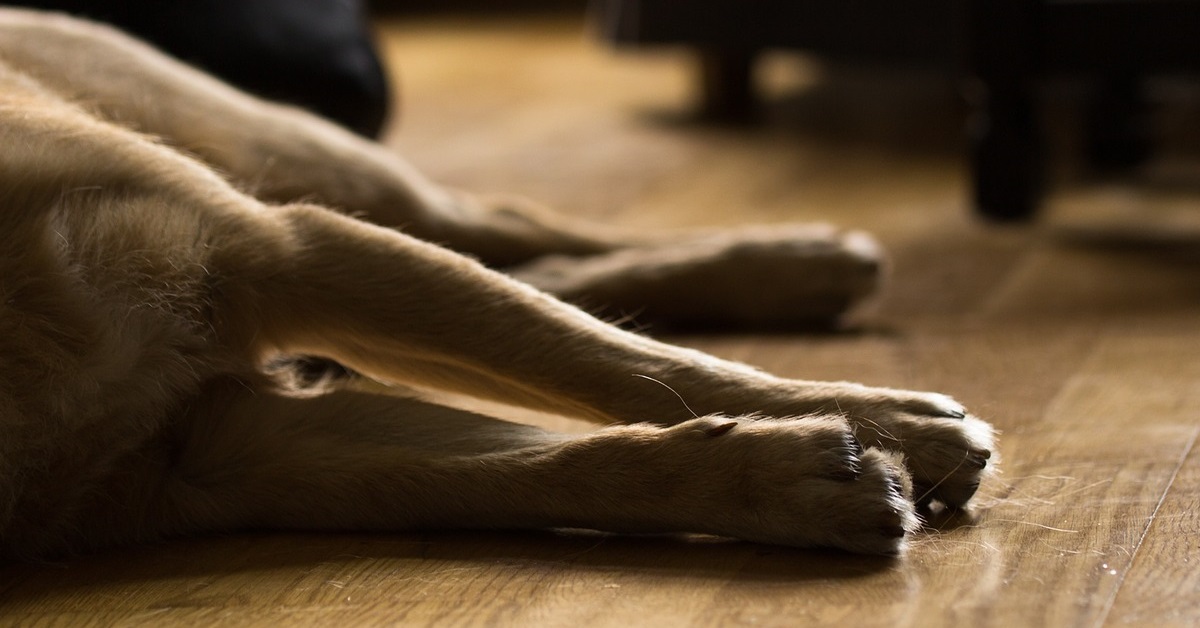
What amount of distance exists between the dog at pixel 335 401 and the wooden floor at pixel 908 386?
0.04 metres

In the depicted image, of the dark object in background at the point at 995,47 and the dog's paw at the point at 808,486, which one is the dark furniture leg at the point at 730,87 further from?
the dog's paw at the point at 808,486

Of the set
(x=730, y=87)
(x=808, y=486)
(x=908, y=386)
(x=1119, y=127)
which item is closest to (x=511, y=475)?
(x=808, y=486)

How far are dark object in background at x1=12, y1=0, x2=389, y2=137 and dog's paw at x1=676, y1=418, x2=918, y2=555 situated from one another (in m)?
1.33

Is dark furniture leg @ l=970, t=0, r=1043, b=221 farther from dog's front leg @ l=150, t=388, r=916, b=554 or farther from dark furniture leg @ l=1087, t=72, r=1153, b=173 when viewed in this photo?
dog's front leg @ l=150, t=388, r=916, b=554

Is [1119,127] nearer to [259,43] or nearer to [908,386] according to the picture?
[908,386]

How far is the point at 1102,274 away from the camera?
248 centimetres

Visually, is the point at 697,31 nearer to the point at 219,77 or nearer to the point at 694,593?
the point at 219,77

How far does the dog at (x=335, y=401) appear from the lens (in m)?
1.34

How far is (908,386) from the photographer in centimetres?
189

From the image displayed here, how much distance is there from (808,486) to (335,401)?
54 centimetres

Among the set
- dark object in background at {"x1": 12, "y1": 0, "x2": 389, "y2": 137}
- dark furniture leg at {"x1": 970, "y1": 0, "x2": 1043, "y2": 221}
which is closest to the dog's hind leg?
dark object in background at {"x1": 12, "y1": 0, "x2": 389, "y2": 137}

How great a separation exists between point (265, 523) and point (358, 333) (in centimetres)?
23

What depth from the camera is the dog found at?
1.34 metres

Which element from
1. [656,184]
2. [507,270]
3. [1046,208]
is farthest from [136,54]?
[1046,208]
